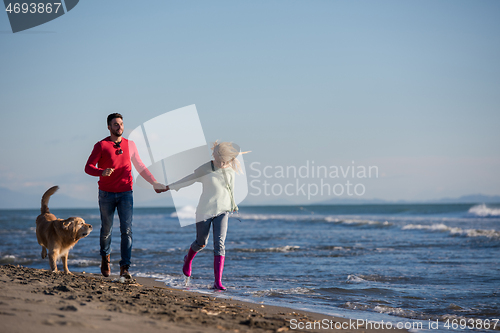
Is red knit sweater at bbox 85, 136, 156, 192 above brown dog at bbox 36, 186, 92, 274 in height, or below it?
above

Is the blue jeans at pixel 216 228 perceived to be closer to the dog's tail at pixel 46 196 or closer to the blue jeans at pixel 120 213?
the blue jeans at pixel 120 213

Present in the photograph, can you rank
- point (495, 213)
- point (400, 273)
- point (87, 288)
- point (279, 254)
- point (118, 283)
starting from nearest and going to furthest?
point (87, 288)
point (118, 283)
point (400, 273)
point (279, 254)
point (495, 213)

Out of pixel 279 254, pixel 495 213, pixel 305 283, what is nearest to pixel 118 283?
pixel 305 283

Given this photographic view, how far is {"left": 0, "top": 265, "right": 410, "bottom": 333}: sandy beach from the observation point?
271cm

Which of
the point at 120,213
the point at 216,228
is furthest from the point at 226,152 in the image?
the point at 120,213

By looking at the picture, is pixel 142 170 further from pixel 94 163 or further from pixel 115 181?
pixel 94 163

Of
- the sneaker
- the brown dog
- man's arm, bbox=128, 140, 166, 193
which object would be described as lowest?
the sneaker

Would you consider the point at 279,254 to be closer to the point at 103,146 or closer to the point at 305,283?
the point at 305,283

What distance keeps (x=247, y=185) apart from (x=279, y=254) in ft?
16.2

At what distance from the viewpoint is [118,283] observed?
4844 mm

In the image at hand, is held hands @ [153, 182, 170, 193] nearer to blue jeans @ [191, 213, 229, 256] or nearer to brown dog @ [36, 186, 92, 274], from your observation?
blue jeans @ [191, 213, 229, 256]

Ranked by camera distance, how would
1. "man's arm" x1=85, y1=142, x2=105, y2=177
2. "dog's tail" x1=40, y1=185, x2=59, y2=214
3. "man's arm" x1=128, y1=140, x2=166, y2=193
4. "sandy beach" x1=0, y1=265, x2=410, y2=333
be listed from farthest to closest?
"dog's tail" x1=40, y1=185, x2=59, y2=214, "man's arm" x1=128, y1=140, x2=166, y2=193, "man's arm" x1=85, y1=142, x2=105, y2=177, "sandy beach" x1=0, y1=265, x2=410, y2=333

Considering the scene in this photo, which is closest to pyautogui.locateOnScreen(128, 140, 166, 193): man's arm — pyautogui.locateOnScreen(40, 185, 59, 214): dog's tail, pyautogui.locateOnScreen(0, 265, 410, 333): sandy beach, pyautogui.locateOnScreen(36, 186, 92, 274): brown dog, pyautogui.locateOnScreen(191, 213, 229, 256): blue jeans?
pyautogui.locateOnScreen(191, 213, 229, 256): blue jeans

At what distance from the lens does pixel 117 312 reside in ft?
10.0
